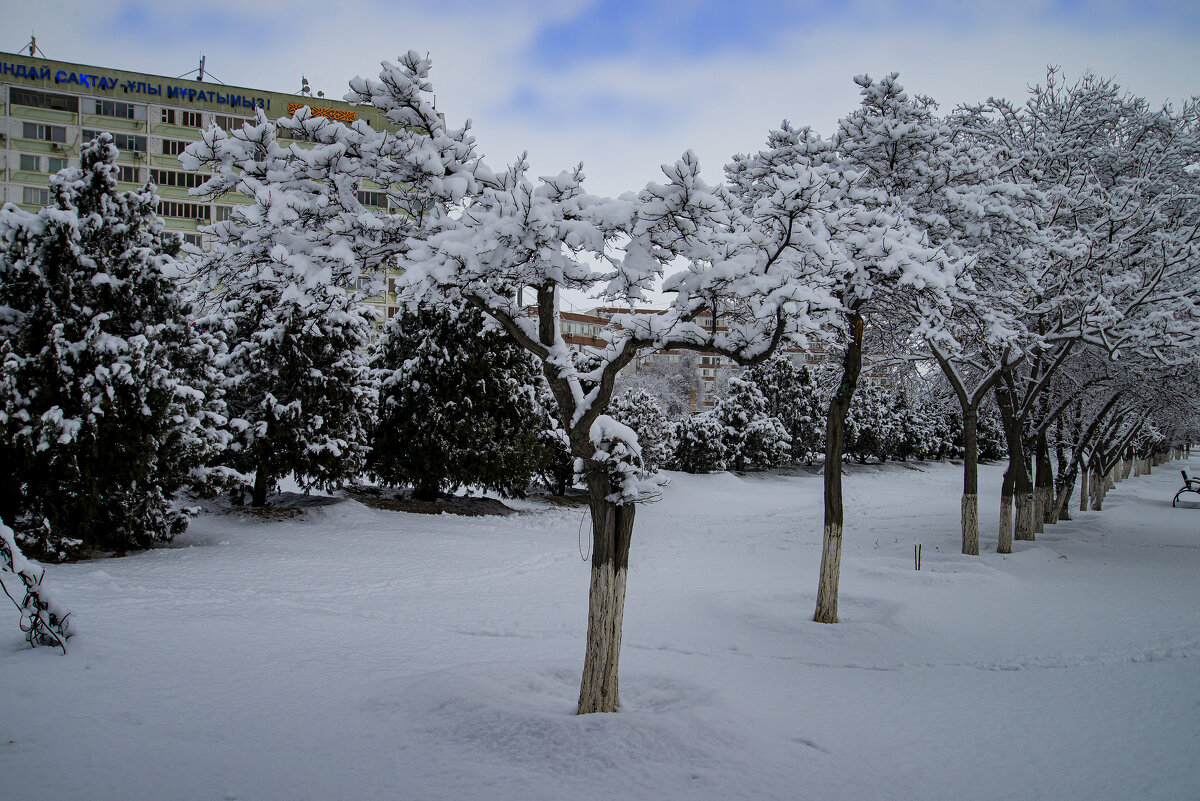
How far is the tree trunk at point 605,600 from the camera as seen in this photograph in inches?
215

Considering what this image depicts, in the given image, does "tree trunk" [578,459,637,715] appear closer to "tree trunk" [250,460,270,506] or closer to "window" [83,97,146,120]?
"tree trunk" [250,460,270,506]

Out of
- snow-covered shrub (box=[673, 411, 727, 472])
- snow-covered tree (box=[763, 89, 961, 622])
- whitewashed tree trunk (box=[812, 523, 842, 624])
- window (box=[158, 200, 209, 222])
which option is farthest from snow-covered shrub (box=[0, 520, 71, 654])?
window (box=[158, 200, 209, 222])

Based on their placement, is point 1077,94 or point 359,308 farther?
point 359,308

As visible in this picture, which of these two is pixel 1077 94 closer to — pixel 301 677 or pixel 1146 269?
pixel 1146 269

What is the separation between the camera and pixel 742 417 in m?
34.8

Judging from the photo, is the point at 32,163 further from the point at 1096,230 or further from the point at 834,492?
the point at 1096,230

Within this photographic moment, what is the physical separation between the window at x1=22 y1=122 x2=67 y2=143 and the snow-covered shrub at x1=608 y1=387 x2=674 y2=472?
3885 cm

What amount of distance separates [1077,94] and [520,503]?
1662cm

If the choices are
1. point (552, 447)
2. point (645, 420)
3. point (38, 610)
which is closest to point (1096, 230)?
point (552, 447)

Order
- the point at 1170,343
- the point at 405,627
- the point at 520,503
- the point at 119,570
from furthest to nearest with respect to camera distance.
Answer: the point at 520,503 < the point at 1170,343 < the point at 119,570 < the point at 405,627

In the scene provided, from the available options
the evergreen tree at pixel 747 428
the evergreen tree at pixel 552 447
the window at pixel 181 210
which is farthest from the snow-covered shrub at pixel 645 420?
the window at pixel 181 210

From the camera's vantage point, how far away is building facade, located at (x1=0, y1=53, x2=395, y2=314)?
136 feet

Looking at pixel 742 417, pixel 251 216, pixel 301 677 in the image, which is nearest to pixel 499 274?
pixel 251 216

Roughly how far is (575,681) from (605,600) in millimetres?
1455
